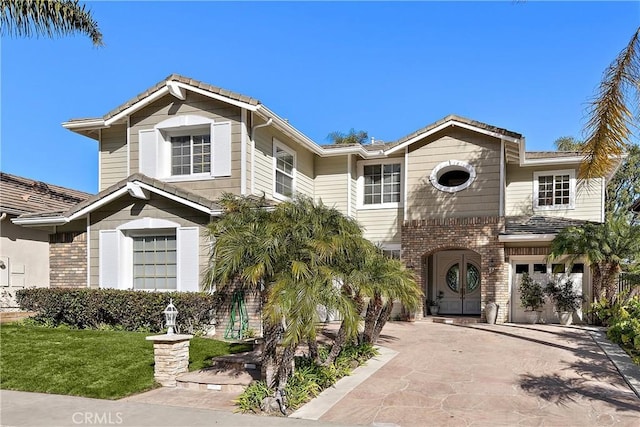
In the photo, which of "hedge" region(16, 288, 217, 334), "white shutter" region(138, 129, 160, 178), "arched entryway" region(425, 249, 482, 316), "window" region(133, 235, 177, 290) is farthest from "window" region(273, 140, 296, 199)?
"arched entryway" region(425, 249, 482, 316)

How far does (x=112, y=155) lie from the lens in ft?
50.4

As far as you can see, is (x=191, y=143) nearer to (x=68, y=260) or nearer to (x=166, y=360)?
(x=68, y=260)

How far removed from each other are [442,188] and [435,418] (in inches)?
436

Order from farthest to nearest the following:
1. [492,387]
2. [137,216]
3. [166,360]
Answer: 1. [137,216]
2. [166,360]
3. [492,387]

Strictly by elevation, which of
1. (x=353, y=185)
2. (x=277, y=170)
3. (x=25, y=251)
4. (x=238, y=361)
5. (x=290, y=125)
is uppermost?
(x=290, y=125)

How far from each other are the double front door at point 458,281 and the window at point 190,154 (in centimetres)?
975

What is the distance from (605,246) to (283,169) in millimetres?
9783

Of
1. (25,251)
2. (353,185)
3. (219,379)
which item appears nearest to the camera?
(219,379)

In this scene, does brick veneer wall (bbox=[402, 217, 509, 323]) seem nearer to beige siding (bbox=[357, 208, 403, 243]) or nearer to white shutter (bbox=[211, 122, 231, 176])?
beige siding (bbox=[357, 208, 403, 243])

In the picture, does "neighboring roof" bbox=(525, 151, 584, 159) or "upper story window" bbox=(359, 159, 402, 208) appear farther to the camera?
"upper story window" bbox=(359, 159, 402, 208)

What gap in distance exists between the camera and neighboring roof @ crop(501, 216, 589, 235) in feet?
51.6

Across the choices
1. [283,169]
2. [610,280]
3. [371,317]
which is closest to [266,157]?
[283,169]

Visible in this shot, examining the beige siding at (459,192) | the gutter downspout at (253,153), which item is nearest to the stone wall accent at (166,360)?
the gutter downspout at (253,153)

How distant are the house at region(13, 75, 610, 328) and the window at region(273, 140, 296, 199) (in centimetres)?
5
